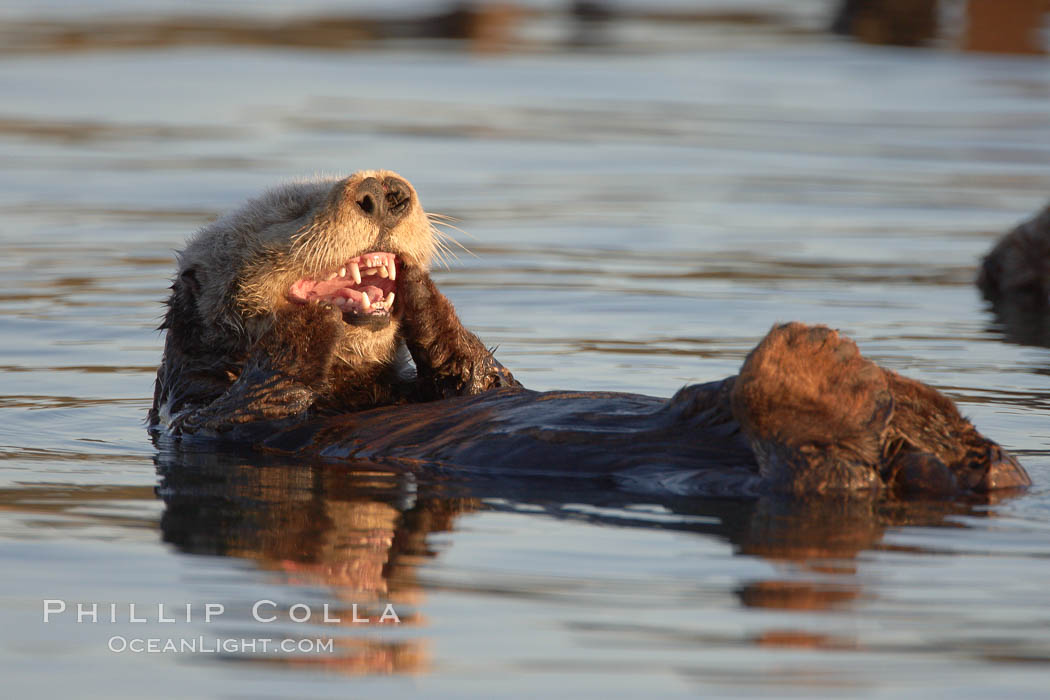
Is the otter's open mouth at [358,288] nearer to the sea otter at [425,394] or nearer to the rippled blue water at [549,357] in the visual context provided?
the sea otter at [425,394]

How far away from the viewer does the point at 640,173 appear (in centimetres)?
1173

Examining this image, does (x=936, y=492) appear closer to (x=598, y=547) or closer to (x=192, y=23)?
(x=598, y=547)

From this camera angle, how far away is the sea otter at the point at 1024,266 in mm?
8148

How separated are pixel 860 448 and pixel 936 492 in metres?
0.25

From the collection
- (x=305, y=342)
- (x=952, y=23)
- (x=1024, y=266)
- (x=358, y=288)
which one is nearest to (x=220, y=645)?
(x=305, y=342)

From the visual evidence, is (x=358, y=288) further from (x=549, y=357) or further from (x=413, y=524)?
(x=549, y=357)

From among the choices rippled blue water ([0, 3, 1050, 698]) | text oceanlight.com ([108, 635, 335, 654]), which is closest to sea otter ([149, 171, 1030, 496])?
rippled blue water ([0, 3, 1050, 698])

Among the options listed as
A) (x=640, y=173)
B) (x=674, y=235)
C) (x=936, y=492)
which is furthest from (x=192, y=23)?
(x=936, y=492)

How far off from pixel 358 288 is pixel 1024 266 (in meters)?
4.24

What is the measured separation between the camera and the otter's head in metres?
3.78

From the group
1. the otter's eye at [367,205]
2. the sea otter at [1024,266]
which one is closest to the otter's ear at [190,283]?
the otter's eye at [367,205]

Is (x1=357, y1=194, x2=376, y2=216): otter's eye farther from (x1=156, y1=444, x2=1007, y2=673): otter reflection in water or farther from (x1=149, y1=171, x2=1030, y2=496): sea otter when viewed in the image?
(x1=156, y1=444, x2=1007, y2=673): otter reflection in water

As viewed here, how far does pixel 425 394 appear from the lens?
17.0 ft

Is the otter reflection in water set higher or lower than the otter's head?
lower
